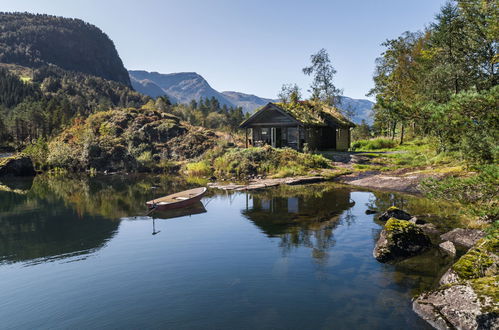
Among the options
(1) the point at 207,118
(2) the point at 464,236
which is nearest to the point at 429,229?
(2) the point at 464,236

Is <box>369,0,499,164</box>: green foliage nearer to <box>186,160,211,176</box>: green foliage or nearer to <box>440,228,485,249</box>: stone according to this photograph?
<box>440,228,485,249</box>: stone

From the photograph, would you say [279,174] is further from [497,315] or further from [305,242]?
[497,315]

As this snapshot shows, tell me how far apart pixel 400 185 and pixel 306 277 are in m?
17.7

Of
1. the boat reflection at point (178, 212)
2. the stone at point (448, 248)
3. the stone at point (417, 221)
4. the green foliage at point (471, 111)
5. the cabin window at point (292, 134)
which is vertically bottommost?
the boat reflection at point (178, 212)

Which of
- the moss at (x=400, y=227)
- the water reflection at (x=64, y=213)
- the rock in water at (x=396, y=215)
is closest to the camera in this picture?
the moss at (x=400, y=227)

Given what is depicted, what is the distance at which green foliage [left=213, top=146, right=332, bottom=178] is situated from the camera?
117 feet

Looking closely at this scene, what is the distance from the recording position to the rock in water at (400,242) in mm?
12586

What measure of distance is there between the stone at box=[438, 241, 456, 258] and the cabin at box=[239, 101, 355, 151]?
2806 cm

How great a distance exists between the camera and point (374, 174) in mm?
30984

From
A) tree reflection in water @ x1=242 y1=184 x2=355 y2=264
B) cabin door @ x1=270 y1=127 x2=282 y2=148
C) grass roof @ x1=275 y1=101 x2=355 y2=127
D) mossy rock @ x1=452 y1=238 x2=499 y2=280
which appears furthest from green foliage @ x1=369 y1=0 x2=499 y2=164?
cabin door @ x1=270 y1=127 x2=282 y2=148

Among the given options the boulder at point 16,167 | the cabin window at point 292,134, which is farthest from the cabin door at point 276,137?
the boulder at point 16,167

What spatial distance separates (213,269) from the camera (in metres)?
12.4

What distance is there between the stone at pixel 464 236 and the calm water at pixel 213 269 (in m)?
1.64

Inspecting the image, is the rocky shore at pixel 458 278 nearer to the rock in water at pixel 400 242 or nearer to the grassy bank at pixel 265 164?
the rock in water at pixel 400 242
